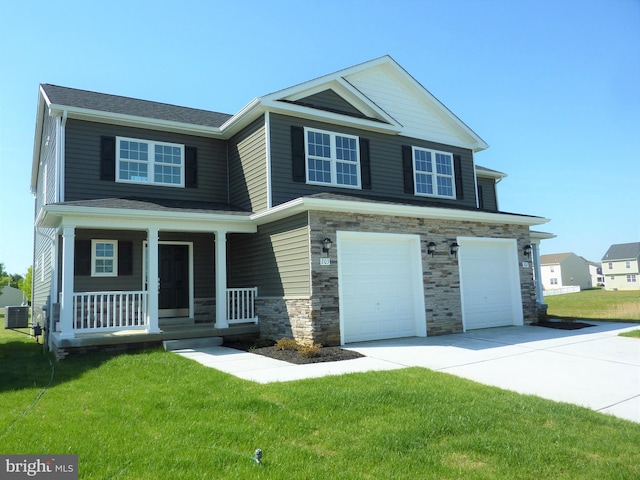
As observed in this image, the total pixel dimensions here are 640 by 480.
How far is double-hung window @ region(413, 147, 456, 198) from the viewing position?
14711 millimetres

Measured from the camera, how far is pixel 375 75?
47.7 feet

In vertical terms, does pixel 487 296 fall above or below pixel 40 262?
below

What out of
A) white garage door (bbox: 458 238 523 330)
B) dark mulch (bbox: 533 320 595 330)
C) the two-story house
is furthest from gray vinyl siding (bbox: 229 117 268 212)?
dark mulch (bbox: 533 320 595 330)

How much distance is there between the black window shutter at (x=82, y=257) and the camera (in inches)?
467

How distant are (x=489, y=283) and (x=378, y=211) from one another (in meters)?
4.84

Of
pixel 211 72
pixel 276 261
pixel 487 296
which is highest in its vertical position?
pixel 211 72

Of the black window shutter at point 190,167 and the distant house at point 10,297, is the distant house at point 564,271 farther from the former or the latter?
the distant house at point 10,297

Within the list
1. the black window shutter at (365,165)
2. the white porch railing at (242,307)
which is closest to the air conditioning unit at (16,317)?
the white porch railing at (242,307)

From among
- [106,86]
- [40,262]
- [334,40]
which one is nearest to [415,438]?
[334,40]

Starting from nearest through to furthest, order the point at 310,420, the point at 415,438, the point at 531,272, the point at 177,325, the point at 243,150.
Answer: the point at 415,438 → the point at 310,420 → the point at 177,325 → the point at 243,150 → the point at 531,272

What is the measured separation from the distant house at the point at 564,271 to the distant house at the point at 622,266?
4.55 metres

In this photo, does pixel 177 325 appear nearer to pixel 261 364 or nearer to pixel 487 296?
pixel 261 364

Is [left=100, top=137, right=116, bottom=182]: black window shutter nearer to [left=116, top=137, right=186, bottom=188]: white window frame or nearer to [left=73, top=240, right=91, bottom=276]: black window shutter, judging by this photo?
[left=116, top=137, right=186, bottom=188]: white window frame

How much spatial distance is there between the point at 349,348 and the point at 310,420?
5185 millimetres
